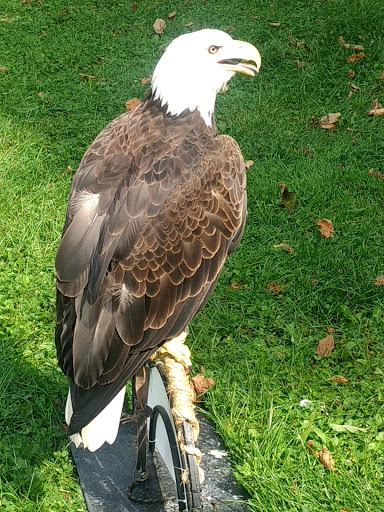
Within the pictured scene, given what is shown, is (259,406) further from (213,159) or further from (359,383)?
(213,159)

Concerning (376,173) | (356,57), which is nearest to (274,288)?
(376,173)

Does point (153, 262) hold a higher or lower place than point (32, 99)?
higher

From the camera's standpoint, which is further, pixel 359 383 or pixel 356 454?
pixel 359 383

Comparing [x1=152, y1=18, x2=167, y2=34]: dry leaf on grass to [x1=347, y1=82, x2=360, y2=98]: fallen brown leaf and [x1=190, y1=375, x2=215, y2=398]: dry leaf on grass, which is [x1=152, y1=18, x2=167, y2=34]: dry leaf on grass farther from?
[x1=190, y1=375, x2=215, y2=398]: dry leaf on grass

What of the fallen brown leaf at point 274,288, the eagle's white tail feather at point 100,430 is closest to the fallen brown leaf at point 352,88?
the fallen brown leaf at point 274,288

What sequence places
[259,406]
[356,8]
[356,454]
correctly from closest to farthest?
[356,454], [259,406], [356,8]

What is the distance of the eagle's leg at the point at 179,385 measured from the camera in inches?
109

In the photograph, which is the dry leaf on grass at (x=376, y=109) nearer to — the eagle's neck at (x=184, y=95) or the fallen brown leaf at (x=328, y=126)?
the fallen brown leaf at (x=328, y=126)

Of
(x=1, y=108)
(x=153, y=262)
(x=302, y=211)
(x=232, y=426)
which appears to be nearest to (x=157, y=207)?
(x=153, y=262)

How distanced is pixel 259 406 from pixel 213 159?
1367 mm

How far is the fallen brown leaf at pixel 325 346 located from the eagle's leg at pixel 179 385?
1.06 meters

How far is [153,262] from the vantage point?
2973mm

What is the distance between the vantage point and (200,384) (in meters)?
3.93

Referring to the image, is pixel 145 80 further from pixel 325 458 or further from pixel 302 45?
Answer: pixel 325 458
